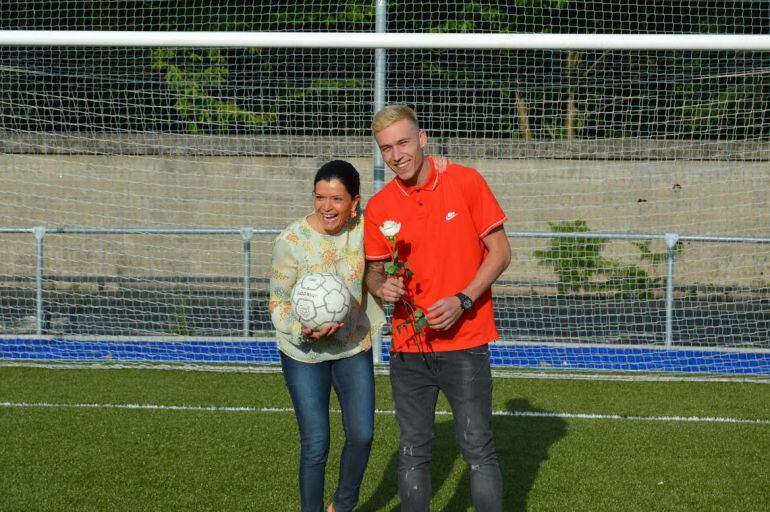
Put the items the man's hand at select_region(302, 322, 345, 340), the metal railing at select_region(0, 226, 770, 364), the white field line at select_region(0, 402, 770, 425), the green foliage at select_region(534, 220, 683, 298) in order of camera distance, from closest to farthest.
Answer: the man's hand at select_region(302, 322, 345, 340)
the white field line at select_region(0, 402, 770, 425)
the metal railing at select_region(0, 226, 770, 364)
the green foliage at select_region(534, 220, 683, 298)

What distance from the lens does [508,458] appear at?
612 centimetres

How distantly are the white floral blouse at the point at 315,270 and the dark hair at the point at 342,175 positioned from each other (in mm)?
210

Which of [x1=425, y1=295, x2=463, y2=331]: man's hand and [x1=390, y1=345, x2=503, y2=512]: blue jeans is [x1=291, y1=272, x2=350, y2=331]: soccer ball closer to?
[x1=390, y1=345, x2=503, y2=512]: blue jeans

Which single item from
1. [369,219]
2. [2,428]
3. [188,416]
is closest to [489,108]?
[188,416]

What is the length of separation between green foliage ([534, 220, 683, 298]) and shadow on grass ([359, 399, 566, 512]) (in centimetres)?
330

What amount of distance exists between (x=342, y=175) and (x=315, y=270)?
1.41 ft

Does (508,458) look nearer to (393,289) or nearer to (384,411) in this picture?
(384,411)

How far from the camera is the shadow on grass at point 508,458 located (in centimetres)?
527

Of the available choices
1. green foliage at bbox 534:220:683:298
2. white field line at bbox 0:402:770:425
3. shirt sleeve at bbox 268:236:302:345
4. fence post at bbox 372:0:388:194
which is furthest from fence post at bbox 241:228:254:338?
shirt sleeve at bbox 268:236:302:345

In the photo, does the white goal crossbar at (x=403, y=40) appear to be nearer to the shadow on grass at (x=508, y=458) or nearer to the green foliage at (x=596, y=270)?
the shadow on grass at (x=508, y=458)

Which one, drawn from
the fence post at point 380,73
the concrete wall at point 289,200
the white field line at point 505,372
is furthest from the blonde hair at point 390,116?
the concrete wall at point 289,200

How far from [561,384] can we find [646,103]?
509 centimetres

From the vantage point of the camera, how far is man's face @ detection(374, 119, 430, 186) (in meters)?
3.86

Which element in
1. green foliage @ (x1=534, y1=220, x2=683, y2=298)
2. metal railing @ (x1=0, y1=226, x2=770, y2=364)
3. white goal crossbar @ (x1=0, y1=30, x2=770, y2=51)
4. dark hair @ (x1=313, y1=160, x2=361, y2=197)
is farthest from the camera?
green foliage @ (x1=534, y1=220, x2=683, y2=298)
